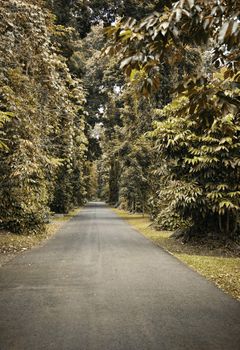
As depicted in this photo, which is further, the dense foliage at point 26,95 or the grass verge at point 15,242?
the grass verge at point 15,242

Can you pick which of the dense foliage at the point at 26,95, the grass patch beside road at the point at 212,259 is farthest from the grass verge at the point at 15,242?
the grass patch beside road at the point at 212,259

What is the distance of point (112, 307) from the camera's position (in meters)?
6.47

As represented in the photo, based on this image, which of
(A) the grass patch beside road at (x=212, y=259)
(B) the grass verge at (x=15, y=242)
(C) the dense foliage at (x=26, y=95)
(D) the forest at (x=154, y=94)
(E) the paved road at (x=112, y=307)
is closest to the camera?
(D) the forest at (x=154, y=94)

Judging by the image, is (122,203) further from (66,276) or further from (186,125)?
(66,276)

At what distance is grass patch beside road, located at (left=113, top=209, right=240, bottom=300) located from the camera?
28.8ft

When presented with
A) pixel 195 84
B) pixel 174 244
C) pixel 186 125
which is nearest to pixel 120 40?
pixel 195 84

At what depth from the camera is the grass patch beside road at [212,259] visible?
28.8ft

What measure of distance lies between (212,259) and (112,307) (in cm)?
642

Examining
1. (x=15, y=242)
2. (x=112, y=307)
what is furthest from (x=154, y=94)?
(x=112, y=307)

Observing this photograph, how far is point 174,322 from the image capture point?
5.73 metres

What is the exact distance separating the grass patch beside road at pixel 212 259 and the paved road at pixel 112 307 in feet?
1.39

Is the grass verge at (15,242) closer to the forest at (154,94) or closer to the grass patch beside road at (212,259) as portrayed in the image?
the forest at (154,94)

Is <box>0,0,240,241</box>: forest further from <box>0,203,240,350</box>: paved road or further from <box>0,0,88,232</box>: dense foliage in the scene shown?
<box>0,203,240,350</box>: paved road

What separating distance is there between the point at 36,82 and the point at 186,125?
5195 millimetres
